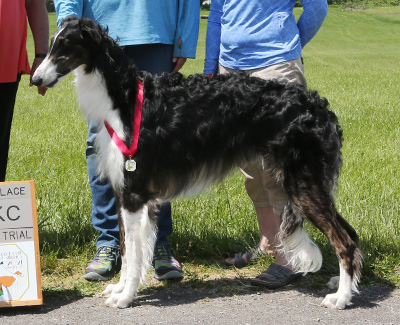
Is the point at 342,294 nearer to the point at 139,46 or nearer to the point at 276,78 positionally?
the point at 276,78

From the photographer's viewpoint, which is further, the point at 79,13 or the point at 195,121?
the point at 79,13

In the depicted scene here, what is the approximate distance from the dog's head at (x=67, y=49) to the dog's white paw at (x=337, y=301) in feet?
7.18

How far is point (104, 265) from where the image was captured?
14.3 ft

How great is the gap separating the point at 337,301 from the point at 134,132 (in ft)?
5.54

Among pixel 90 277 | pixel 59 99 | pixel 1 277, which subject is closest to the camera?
pixel 1 277

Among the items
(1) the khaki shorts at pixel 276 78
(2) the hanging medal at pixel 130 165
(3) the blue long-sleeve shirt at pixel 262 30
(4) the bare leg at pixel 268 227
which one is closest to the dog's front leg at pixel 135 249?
(2) the hanging medal at pixel 130 165

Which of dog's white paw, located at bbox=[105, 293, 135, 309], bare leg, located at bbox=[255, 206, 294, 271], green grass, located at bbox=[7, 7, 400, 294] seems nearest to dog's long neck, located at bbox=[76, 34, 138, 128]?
dog's white paw, located at bbox=[105, 293, 135, 309]

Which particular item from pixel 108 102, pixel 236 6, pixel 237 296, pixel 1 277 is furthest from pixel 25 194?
pixel 236 6

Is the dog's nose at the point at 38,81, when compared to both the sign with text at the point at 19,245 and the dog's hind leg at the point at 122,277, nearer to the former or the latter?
the sign with text at the point at 19,245

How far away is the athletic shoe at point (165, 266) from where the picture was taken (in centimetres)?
432

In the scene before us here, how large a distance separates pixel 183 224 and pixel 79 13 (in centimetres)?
193

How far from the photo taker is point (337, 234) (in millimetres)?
3934

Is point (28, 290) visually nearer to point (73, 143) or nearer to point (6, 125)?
point (6, 125)

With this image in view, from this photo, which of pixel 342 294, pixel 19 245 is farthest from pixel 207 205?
pixel 19 245
